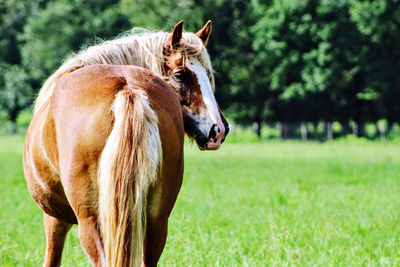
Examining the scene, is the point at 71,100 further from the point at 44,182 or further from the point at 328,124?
the point at 328,124

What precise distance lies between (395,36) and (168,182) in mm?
28483

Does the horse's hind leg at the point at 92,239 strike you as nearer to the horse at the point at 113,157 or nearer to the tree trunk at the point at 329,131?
the horse at the point at 113,157

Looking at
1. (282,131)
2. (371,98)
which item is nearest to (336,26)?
(371,98)

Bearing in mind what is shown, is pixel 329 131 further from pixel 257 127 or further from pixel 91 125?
pixel 91 125

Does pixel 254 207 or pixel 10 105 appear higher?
pixel 10 105

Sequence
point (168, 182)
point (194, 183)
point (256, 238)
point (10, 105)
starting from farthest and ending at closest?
point (10, 105), point (194, 183), point (256, 238), point (168, 182)

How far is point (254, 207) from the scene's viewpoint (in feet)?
21.8

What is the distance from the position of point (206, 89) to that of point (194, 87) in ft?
0.25

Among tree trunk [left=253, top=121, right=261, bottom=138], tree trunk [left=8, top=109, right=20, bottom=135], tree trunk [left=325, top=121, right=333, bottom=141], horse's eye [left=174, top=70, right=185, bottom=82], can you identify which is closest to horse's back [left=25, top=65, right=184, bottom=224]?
horse's eye [left=174, top=70, right=185, bottom=82]

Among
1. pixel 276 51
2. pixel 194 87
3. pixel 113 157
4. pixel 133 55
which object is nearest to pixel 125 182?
pixel 113 157

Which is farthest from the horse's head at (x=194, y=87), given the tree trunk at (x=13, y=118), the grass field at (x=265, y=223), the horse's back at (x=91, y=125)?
the tree trunk at (x=13, y=118)

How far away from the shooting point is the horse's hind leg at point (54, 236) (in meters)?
3.02

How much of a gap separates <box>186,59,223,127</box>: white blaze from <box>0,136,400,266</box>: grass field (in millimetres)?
1375

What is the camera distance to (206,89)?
2.95 metres
